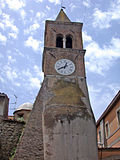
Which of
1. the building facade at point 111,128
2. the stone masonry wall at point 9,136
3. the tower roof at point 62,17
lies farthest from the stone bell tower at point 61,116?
the tower roof at point 62,17

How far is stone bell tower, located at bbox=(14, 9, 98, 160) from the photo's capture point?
13.3 m

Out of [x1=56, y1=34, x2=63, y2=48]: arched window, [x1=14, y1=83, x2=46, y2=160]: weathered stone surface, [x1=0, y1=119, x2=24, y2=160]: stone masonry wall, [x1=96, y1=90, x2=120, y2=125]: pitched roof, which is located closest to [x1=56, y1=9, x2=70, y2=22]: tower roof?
[x1=56, y1=34, x2=63, y2=48]: arched window

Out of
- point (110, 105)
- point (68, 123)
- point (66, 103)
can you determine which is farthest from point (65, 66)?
point (68, 123)

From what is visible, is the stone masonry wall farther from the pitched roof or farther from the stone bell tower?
the pitched roof

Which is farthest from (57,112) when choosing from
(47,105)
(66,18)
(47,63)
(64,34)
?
(66,18)

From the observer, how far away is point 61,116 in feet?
46.7

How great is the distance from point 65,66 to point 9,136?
730 centimetres

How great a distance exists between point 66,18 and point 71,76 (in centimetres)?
846

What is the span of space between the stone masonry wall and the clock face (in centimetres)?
540

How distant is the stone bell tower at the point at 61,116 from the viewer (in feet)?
43.6

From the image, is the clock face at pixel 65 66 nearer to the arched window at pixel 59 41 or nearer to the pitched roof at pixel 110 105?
the arched window at pixel 59 41

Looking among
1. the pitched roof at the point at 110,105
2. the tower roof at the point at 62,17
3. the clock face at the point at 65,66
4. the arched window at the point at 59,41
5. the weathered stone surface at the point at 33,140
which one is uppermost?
the tower roof at the point at 62,17

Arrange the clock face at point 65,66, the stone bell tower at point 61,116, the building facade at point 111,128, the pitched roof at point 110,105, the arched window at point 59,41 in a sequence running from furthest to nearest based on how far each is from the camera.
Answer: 1. the arched window at point 59,41
2. the clock face at point 65,66
3. the pitched roof at point 110,105
4. the building facade at point 111,128
5. the stone bell tower at point 61,116

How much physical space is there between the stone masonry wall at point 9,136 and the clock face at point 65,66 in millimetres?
5401
